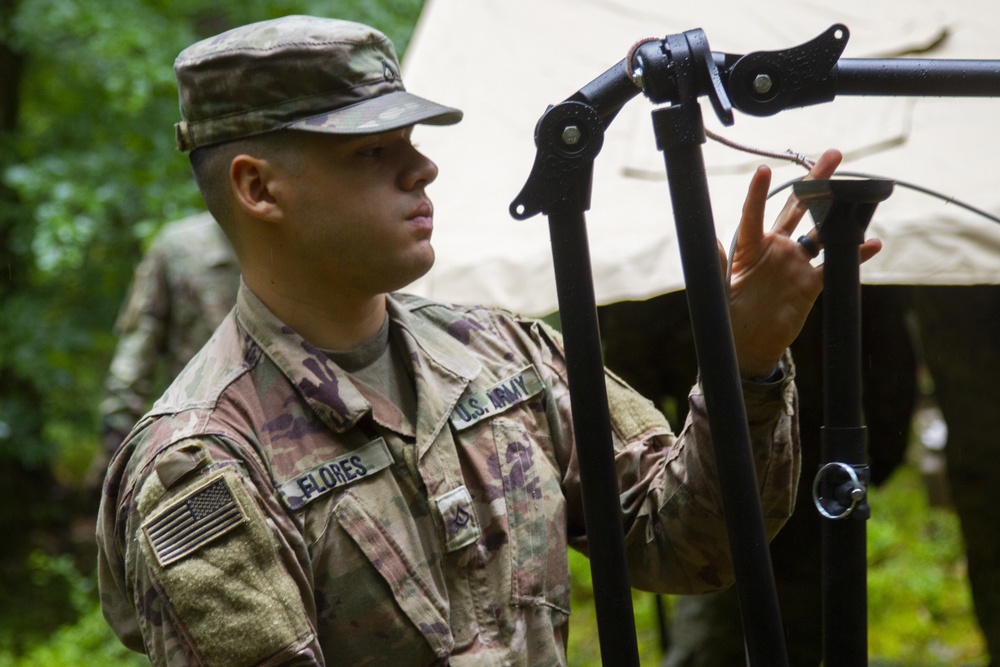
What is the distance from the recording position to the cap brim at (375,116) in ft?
5.82

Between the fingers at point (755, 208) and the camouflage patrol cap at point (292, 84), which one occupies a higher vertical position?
the camouflage patrol cap at point (292, 84)

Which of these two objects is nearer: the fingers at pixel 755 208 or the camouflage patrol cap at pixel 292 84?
the fingers at pixel 755 208

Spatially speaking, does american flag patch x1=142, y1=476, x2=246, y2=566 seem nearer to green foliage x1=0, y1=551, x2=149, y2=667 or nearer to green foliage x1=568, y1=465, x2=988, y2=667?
green foliage x1=568, y1=465, x2=988, y2=667

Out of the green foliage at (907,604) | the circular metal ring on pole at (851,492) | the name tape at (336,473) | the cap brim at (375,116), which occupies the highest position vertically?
the cap brim at (375,116)

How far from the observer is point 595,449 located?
158 cm

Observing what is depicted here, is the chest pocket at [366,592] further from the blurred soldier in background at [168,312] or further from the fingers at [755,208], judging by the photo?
the blurred soldier in background at [168,312]

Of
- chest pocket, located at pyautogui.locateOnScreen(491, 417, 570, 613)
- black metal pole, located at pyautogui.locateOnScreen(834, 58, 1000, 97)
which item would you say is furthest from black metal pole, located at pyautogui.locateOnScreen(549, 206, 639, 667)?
black metal pole, located at pyautogui.locateOnScreen(834, 58, 1000, 97)

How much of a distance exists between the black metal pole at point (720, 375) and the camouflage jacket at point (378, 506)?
0.25 meters

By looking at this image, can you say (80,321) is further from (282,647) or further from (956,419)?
(282,647)

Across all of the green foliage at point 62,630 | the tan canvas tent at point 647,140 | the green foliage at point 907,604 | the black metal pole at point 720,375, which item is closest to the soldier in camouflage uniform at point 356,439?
the black metal pole at point 720,375

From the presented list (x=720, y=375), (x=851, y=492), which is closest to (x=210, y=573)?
(x=720, y=375)

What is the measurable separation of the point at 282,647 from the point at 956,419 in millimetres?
3020

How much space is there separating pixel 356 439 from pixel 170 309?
131 inches

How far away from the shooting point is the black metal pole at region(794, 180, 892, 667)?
146cm
